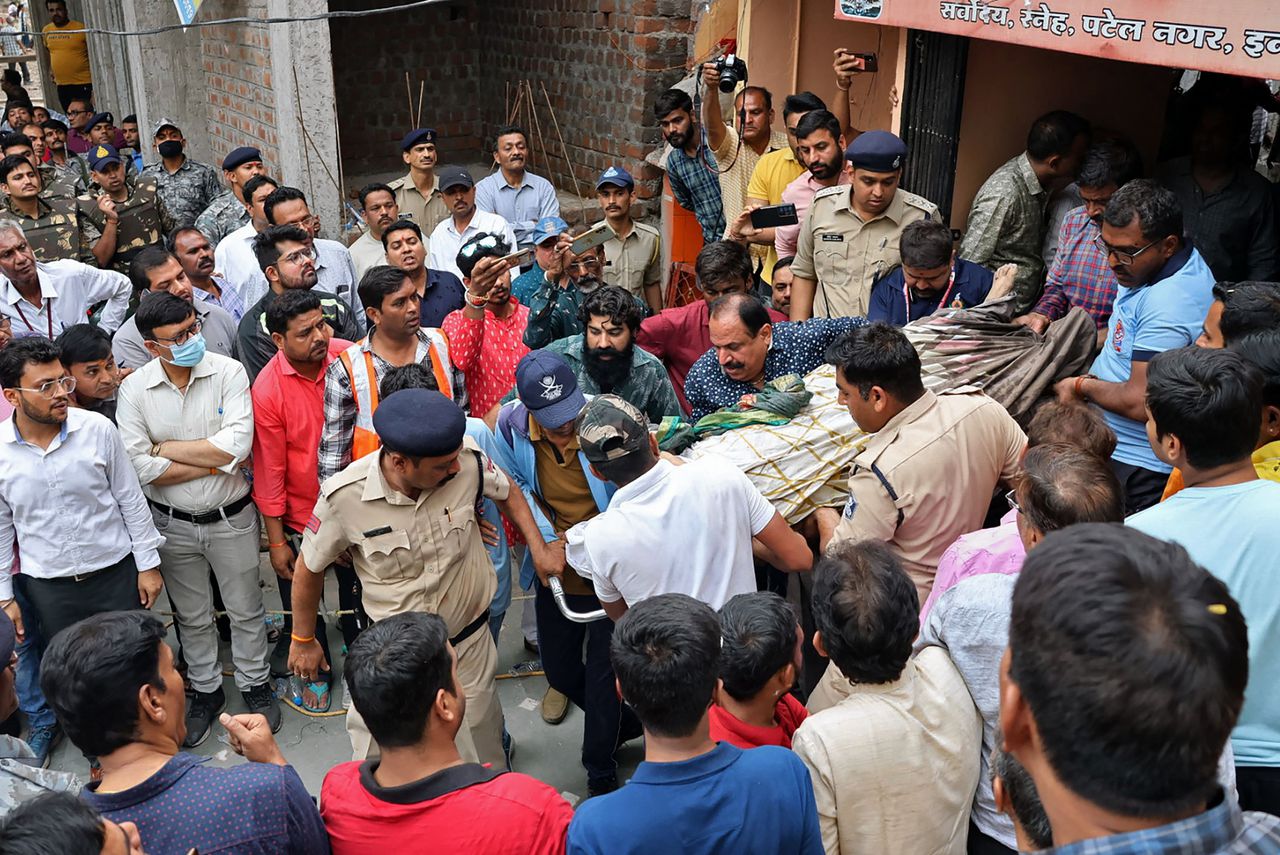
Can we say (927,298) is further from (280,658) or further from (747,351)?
(280,658)

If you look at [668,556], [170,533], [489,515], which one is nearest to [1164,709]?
[668,556]

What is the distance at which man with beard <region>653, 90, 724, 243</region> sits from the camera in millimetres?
6848

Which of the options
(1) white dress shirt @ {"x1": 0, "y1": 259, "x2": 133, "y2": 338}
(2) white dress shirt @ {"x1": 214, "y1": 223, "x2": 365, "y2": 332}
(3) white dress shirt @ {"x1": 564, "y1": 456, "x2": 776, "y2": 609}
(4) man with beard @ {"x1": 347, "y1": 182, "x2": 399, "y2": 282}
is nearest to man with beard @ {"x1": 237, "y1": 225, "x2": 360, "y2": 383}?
(2) white dress shirt @ {"x1": 214, "y1": 223, "x2": 365, "y2": 332}

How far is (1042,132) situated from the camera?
16.3ft

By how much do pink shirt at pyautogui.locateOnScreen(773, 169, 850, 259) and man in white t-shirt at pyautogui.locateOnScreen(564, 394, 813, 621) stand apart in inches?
107

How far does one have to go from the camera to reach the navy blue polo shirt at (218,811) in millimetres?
2209

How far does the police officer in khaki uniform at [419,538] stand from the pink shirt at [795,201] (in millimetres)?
2605

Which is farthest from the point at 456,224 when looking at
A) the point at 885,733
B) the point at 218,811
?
the point at 885,733

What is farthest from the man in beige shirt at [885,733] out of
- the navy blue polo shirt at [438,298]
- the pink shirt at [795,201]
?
the navy blue polo shirt at [438,298]

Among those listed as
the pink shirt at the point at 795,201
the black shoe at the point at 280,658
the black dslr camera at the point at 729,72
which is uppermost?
the black dslr camera at the point at 729,72

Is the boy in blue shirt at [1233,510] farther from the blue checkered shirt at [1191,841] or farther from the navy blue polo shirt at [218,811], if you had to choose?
the navy blue polo shirt at [218,811]

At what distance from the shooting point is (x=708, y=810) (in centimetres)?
212

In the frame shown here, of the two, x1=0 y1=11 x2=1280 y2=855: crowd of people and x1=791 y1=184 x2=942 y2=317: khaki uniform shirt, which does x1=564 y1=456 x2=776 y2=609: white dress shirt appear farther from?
x1=791 y1=184 x2=942 y2=317: khaki uniform shirt

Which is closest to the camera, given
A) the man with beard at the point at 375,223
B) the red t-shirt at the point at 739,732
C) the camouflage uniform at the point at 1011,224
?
the red t-shirt at the point at 739,732
